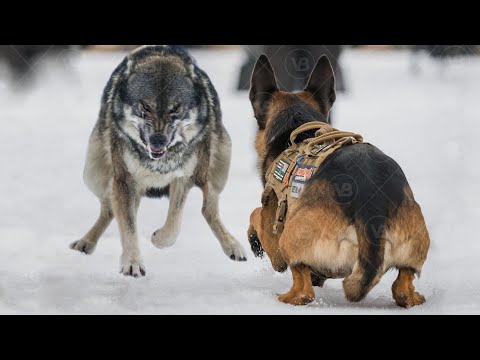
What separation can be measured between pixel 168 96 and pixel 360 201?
2.04m

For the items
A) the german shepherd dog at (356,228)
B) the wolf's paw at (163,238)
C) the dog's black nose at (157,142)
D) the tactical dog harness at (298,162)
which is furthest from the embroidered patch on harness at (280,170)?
the wolf's paw at (163,238)

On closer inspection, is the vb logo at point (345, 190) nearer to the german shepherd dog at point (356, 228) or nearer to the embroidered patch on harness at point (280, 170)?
the german shepherd dog at point (356, 228)

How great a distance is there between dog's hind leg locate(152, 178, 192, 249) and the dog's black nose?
46cm

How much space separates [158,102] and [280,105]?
0.95 metres

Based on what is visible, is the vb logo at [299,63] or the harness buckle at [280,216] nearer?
the harness buckle at [280,216]

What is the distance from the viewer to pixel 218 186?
6605 millimetres

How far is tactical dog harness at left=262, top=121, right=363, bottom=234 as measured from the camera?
16.7 ft

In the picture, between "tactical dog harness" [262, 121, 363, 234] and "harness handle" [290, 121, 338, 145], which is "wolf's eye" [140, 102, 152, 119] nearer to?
"tactical dog harness" [262, 121, 363, 234]

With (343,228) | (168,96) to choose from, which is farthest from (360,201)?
(168,96)

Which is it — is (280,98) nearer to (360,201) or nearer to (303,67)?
(303,67)

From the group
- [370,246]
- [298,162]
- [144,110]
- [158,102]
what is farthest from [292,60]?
[370,246]

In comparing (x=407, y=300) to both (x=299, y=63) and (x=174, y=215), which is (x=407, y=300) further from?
(x=299, y=63)

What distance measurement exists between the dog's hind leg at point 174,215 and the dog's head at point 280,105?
0.83 meters

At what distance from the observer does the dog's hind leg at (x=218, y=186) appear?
21.4 feet
